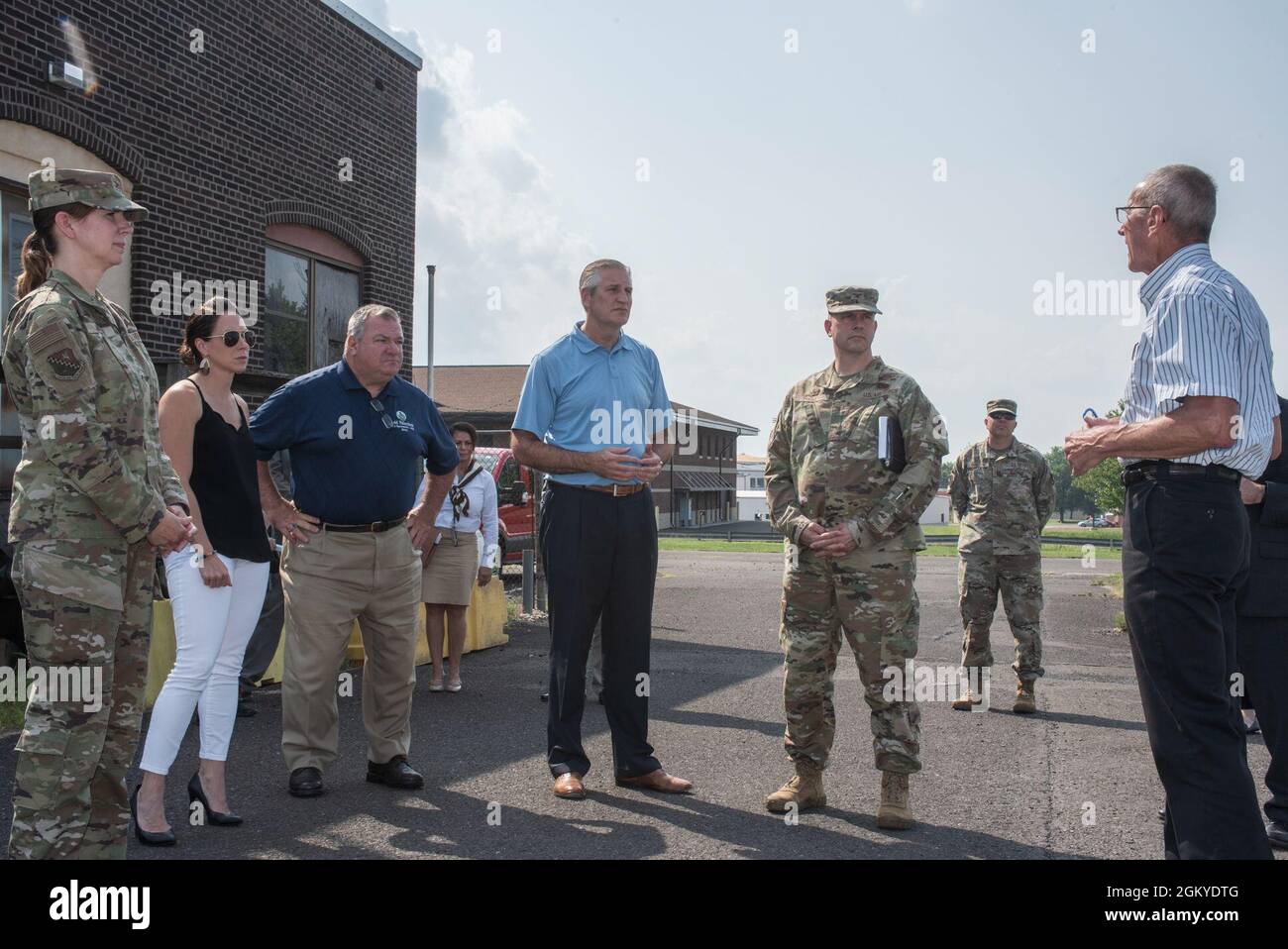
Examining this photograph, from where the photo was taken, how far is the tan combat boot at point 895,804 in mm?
4910

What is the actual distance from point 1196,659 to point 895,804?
70.9 inches

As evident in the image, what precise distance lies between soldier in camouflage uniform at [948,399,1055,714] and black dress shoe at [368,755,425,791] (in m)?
4.51

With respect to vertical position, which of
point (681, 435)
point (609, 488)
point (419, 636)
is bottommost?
point (419, 636)

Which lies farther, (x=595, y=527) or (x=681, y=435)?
(x=681, y=435)

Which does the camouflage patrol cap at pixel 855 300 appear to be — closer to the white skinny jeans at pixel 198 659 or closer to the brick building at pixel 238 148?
the white skinny jeans at pixel 198 659

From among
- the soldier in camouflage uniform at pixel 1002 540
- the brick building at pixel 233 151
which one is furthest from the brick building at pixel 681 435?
the soldier in camouflage uniform at pixel 1002 540

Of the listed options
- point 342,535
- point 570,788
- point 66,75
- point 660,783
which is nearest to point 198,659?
point 342,535

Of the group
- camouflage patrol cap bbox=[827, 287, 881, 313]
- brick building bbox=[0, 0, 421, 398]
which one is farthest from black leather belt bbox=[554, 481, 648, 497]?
brick building bbox=[0, 0, 421, 398]

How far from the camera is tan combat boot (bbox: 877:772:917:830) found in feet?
16.1

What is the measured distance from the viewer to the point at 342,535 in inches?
221

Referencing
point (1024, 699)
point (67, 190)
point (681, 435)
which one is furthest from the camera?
point (681, 435)

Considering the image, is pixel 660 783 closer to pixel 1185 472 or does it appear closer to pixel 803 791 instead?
pixel 803 791

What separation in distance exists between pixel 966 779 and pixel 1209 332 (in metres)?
3.15
